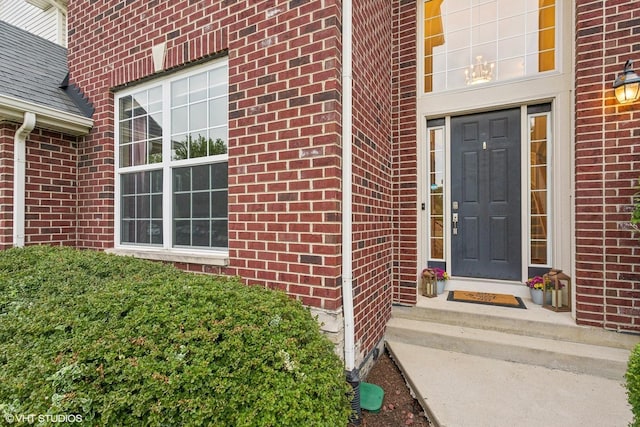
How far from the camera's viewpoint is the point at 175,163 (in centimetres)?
327

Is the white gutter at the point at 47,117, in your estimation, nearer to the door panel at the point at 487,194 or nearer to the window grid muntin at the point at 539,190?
the door panel at the point at 487,194

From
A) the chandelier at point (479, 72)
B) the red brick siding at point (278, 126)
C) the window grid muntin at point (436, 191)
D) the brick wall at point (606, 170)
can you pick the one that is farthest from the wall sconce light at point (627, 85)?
the red brick siding at point (278, 126)

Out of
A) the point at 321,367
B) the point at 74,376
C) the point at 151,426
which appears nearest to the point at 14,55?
the point at 74,376

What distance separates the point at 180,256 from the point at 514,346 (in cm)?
326

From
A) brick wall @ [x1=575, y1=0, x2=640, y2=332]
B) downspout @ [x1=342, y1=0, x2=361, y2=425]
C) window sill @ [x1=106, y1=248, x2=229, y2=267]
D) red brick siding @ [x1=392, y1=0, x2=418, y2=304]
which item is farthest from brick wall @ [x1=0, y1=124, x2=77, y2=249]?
brick wall @ [x1=575, y1=0, x2=640, y2=332]

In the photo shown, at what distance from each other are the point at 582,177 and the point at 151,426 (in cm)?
375

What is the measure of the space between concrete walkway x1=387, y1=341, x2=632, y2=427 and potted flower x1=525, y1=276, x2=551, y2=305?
0.90 metres

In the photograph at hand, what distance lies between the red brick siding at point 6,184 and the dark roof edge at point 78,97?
0.73 m

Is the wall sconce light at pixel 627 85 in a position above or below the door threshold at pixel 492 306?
above

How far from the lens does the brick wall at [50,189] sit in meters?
3.66

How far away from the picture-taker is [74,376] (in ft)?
4.25

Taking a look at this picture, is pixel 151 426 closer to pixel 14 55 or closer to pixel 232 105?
pixel 232 105

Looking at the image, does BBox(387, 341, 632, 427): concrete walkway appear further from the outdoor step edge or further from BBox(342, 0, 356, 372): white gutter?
BBox(342, 0, 356, 372): white gutter

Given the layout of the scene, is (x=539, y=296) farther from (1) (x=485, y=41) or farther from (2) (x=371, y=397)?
(1) (x=485, y=41)
